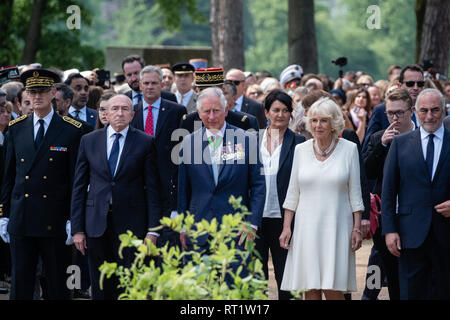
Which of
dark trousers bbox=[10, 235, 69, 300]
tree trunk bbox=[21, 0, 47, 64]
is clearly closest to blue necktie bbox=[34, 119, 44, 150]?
dark trousers bbox=[10, 235, 69, 300]

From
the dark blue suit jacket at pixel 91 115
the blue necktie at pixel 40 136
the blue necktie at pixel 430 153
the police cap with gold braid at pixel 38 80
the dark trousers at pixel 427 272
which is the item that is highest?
the police cap with gold braid at pixel 38 80

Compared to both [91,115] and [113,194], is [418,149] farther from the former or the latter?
[91,115]

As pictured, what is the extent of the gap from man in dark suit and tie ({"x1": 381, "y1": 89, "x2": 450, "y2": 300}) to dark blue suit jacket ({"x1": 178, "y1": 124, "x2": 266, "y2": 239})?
1.06m

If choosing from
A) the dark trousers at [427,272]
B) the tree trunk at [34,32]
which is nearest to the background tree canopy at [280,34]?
the tree trunk at [34,32]

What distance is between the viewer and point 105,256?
26.3ft

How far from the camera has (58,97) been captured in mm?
10188

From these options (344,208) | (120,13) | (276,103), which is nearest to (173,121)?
(276,103)

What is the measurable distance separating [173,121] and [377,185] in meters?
2.16

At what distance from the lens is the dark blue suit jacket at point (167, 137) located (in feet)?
30.0

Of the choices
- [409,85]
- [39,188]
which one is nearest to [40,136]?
[39,188]

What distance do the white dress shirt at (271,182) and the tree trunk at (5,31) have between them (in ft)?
62.3

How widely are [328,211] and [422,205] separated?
2.45 feet

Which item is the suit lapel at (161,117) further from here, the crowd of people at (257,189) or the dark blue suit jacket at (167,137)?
the crowd of people at (257,189)

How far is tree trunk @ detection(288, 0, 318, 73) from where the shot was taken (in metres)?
23.5
